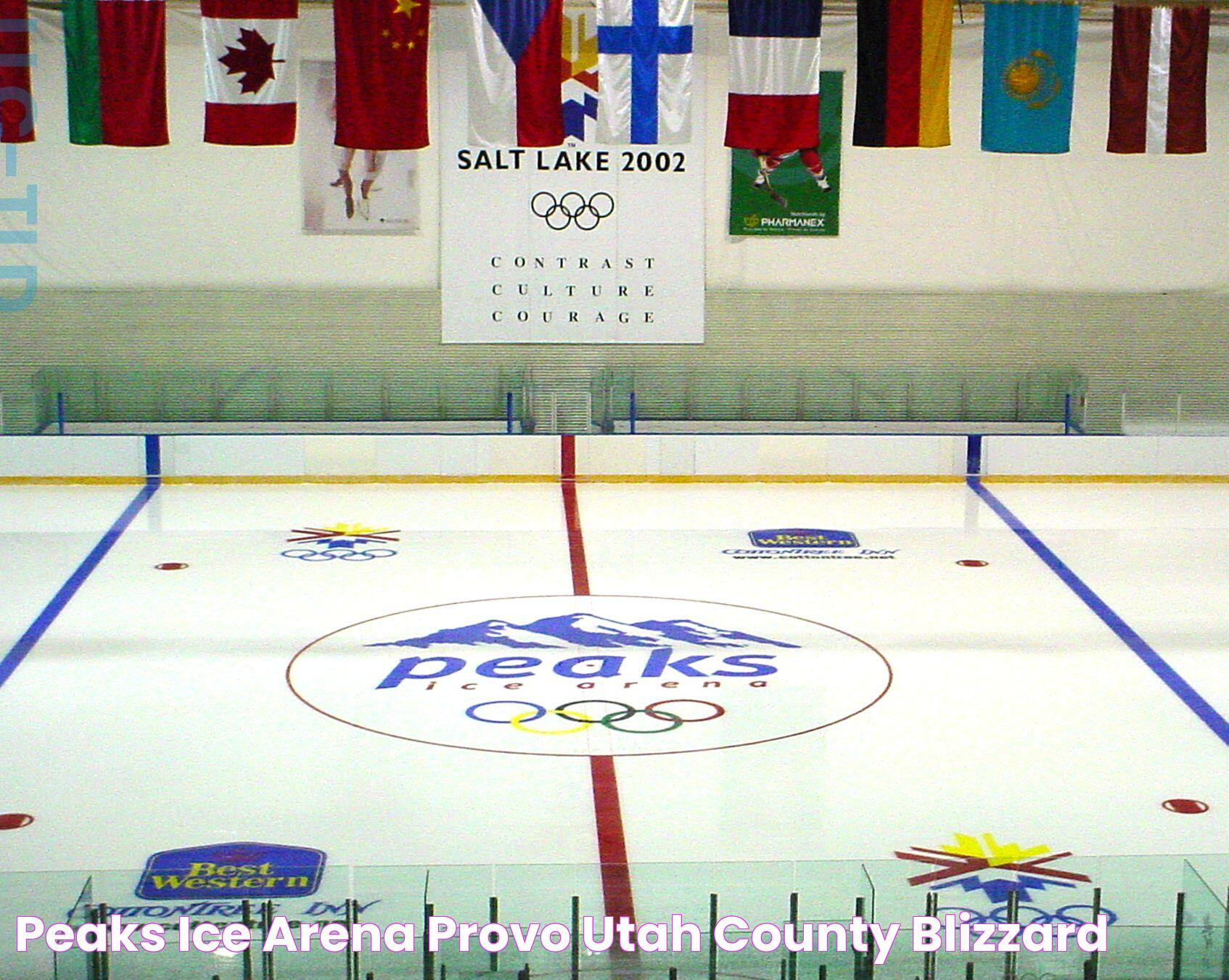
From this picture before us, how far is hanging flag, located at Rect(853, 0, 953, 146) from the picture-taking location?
41.9 feet

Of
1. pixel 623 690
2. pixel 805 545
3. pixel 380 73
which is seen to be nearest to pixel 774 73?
pixel 380 73

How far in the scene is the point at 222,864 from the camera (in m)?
7.58

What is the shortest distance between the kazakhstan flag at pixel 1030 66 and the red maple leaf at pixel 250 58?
5.23 metres

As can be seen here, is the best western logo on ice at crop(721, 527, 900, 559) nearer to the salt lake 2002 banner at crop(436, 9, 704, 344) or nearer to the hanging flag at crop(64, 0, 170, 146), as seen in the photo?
the salt lake 2002 banner at crop(436, 9, 704, 344)

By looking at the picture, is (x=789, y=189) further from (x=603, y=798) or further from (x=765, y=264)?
(x=603, y=798)

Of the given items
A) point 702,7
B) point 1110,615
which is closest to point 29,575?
point 1110,615

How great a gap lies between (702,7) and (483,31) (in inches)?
257

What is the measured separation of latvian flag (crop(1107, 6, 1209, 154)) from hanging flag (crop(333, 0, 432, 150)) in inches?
205

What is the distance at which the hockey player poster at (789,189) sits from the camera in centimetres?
1972

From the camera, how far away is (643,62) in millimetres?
12930

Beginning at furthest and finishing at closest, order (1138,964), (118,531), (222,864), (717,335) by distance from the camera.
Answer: (717,335), (118,531), (222,864), (1138,964)

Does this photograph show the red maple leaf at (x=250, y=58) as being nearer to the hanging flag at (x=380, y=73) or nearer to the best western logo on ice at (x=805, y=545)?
the hanging flag at (x=380, y=73)

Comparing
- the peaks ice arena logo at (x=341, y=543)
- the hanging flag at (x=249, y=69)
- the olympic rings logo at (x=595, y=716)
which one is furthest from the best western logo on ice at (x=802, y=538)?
the hanging flag at (x=249, y=69)

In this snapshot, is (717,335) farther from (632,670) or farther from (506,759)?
(506,759)
